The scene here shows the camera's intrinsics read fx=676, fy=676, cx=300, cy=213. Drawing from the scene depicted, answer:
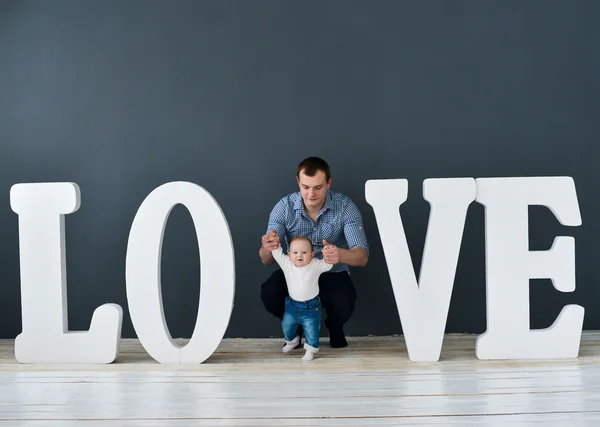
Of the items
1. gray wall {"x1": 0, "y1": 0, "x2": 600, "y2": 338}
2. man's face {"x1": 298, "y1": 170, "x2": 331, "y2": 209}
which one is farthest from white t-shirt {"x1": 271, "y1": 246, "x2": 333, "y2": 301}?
gray wall {"x1": 0, "y1": 0, "x2": 600, "y2": 338}

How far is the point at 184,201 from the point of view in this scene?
2564 millimetres

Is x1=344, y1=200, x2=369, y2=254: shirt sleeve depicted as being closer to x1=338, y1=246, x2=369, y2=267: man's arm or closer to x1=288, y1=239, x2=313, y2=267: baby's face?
x1=338, y1=246, x2=369, y2=267: man's arm

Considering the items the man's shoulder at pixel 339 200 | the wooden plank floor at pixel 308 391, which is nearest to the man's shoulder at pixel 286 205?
the man's shoulder at pixel 339 200

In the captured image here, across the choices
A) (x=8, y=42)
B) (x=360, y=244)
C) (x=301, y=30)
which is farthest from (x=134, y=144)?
(x=360, y=244)

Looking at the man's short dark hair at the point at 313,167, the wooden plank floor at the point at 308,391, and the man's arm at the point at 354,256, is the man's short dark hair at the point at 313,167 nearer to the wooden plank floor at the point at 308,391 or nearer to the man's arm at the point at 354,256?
→ the man's arm at the point at 354,256

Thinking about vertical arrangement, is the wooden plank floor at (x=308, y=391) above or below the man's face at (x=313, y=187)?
below

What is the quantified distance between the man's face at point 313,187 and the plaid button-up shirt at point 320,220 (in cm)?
9

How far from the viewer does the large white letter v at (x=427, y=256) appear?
→ 254 centimetres

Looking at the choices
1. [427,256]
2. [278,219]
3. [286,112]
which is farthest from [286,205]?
[427,256]

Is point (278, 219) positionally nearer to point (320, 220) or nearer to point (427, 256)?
point (320, 220)

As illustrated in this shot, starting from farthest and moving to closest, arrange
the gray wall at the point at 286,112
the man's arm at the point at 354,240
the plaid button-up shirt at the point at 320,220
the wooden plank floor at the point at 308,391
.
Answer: the gray wall at the point at 286,112 < the plaid button-up shirt at the point at 320,220 < the man's arm at the point at 354,240 < the wooden plank floor at the point at 308,391

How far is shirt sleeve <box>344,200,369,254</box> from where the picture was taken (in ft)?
8.91

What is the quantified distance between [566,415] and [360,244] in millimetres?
1043

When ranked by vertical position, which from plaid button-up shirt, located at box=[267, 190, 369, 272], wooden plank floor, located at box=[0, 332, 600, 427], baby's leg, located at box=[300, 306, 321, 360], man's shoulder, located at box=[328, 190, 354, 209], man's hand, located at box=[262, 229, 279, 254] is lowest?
wooden plank floor, located at box=[0, 332, 600, 427]
